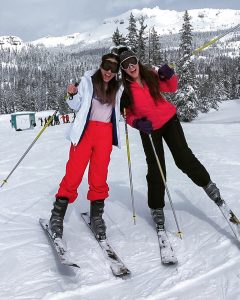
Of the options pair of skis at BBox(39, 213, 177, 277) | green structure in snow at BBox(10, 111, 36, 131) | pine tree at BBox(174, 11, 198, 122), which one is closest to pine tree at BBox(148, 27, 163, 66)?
pine tree at BBox(174, 11, 198, 122)

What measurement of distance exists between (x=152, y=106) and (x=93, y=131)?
0.69 meters

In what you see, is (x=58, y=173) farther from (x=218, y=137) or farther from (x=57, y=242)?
(x=218, y=137)

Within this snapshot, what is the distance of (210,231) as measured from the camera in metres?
3.87

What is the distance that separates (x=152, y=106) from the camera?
12.4ft

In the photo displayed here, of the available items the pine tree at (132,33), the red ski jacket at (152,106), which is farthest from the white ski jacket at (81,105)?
the pine tree at (132,33)

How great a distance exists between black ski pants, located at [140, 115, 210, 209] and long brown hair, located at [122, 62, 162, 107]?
362mm

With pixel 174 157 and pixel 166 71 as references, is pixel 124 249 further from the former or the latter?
pixel 166 71

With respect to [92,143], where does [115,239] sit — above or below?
below

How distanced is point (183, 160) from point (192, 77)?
34.0 metres

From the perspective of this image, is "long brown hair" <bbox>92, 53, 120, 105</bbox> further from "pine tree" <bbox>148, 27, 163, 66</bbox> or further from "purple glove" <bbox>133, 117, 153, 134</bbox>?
"pine tree" <bbox>148, 27, 163, 66</bbox>

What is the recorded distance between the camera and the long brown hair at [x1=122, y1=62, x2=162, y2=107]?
12.1 feet

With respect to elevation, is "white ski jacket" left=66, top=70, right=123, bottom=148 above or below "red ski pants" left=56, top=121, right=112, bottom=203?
above

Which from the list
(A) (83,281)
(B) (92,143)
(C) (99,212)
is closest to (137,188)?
(C) (99,212)

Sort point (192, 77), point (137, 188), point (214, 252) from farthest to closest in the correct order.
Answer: point (192, 77), point (137, 188), point (214, 252)
